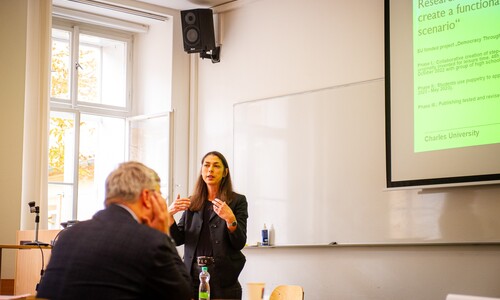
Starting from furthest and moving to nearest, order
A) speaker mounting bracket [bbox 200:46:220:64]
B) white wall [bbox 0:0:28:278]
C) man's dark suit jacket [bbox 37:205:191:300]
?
speaker mounting bracket [bbox 200:46:220:64]
white wall [bbox 0:0:28:278]
man's dark suit jacket [bbox 37:205:191:300]

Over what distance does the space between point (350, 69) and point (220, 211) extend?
88.0 inches

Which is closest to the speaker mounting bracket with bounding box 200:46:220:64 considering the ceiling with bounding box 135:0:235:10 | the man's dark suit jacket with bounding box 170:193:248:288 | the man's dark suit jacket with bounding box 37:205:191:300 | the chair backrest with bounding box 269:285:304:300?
the ceiling with bounding box 135:0:235:10

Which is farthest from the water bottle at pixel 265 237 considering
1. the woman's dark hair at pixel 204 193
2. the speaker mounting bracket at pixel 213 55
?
the speaker mounting bracket at pixel 213 55

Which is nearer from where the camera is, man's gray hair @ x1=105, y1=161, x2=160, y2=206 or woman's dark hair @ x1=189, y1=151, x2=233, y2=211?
man's gray hair @ x1=105, y1=161, x2=160, y2=206

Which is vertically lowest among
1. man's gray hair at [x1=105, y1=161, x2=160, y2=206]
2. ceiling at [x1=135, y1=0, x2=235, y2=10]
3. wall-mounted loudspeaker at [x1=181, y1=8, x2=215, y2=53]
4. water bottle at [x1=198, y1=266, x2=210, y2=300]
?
water bottle at [x1=198, y1=266, x2=210, y2=300]

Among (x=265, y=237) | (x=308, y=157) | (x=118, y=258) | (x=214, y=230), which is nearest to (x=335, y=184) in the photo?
(x=308, y=157)

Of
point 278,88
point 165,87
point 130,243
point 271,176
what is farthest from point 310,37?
point 130,243

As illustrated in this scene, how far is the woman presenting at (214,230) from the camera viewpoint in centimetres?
469

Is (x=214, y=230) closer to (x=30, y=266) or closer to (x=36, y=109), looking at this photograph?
(x=30, y=266)

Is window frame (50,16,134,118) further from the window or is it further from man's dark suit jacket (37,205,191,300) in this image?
man's dark suit jacket (37,205,191,300)

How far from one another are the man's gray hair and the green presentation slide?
10.2 feet

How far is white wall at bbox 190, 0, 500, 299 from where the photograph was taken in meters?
5.39

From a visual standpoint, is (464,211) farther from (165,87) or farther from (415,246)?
(165,87)

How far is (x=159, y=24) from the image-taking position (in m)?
8.08
